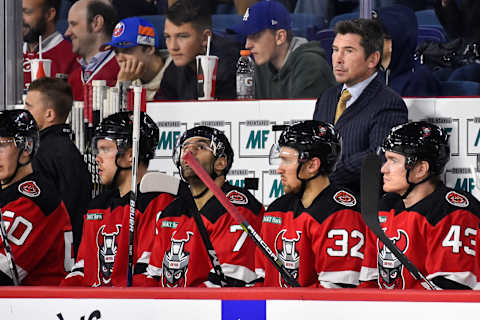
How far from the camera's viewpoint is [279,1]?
5.38 meters

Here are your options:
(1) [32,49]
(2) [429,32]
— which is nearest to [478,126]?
(2) [429,32]

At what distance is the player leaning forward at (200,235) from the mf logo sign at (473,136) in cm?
113

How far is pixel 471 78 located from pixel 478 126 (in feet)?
1.11

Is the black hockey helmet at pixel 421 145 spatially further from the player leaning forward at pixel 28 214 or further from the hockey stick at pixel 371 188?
the player leaning forward at pixel 28 214

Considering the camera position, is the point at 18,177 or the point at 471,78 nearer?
the point at 18,177

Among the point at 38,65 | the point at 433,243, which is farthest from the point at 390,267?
the point at 38,65

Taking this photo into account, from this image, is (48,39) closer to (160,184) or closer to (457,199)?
(160,184)

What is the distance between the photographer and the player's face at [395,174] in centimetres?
389

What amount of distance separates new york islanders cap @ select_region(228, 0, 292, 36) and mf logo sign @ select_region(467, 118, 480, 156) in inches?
46.4

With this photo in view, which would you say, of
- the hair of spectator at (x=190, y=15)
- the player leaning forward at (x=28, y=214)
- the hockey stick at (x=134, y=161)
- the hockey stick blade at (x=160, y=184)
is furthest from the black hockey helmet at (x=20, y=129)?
the hair of spectator at (x=190, y=15)

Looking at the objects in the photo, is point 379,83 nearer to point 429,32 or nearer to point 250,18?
point 429,32

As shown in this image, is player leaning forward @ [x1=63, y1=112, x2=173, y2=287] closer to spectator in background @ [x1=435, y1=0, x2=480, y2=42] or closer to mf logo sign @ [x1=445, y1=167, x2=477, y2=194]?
mf logo sign @ [x1=445, y1=167, x2=477, y2=194]

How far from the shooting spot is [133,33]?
537cm

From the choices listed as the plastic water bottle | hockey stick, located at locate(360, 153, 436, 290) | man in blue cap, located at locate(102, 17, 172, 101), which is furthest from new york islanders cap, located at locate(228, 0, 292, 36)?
hockey stick, located at locate(360, 153, 436, 290)
